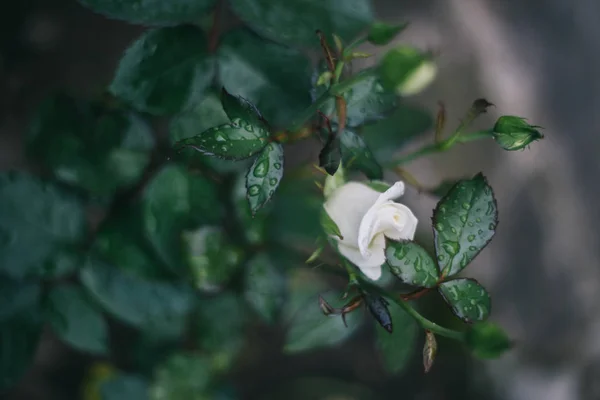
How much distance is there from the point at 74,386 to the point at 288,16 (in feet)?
2.84

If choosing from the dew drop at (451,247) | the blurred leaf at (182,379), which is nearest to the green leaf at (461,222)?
the dew drop at (451,247)

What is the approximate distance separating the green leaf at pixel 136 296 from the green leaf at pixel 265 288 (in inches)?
5.3

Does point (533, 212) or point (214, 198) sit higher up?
point (214, 198)

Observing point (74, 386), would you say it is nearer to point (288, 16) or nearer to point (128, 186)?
point (128, 186)

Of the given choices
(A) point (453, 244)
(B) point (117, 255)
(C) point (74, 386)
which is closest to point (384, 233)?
(A) point (453, 244)

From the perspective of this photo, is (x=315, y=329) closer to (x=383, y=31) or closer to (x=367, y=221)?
(x=367, y=221)

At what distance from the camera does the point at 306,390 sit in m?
1.23

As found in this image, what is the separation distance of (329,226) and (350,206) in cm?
3

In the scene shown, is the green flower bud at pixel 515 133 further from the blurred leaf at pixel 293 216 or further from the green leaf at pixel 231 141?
the blurred leaf at pixel 293 216

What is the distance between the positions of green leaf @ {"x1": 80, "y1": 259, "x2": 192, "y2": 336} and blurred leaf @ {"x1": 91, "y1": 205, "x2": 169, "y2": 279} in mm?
19

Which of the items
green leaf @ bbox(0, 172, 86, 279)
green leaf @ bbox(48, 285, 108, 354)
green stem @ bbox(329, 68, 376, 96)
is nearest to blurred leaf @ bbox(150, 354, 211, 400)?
green leaf @ bbox(48, 285, 108, 354)

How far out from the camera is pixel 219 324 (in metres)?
1.02

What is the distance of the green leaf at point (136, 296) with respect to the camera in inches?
32.7

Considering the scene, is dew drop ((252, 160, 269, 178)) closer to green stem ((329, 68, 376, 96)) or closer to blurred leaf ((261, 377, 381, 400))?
green stem ((329, 68, 376, 96))
